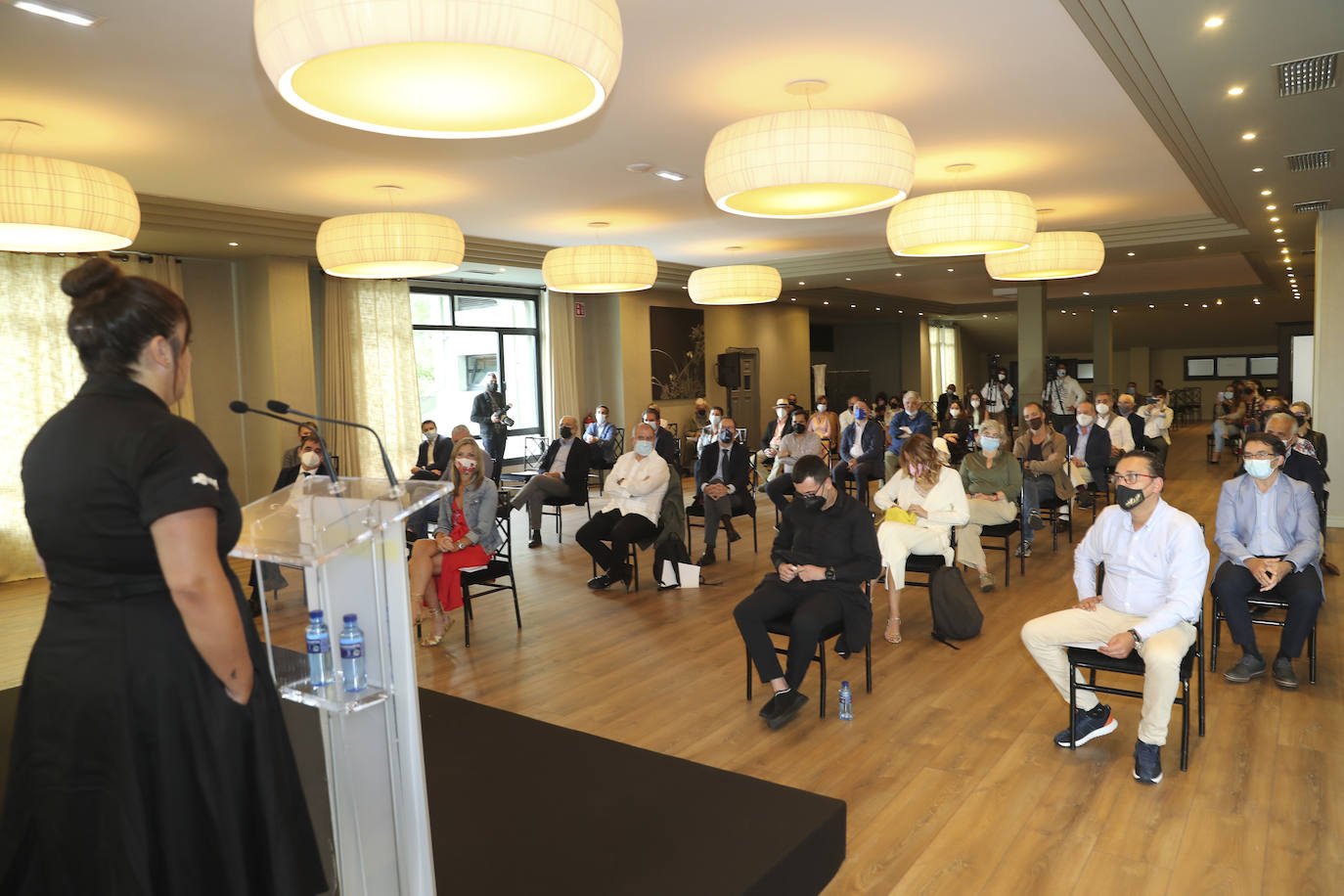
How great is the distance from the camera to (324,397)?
Result: 36.3 ft

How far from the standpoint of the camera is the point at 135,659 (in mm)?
1678

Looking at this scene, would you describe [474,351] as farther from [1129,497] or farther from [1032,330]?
[1129,497]

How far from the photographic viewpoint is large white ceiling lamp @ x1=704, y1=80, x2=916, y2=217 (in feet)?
13.9

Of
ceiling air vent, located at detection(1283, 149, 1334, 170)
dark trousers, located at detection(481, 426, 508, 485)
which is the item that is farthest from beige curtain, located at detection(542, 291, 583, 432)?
ceiling air vent, located at detection(1283, 149, 1334, 170)

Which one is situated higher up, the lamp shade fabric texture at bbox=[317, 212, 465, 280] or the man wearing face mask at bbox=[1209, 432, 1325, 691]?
the lamp shade fabric texture at bbox=[317, 212, 465, 280]

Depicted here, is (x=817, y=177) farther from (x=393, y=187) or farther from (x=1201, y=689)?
(x=393, y=187)

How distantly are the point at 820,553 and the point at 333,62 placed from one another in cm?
313

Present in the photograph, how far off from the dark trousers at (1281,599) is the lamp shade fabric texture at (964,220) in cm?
239

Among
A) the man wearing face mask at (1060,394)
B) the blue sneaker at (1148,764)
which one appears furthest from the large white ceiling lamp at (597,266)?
the man wearing face mask at (1060,394)

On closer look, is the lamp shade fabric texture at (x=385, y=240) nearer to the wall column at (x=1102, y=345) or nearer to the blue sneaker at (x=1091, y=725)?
the blue sneaker at (x=1091, y=725)

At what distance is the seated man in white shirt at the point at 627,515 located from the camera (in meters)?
7.12

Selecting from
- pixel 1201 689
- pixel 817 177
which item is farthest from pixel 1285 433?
pixel 817 177

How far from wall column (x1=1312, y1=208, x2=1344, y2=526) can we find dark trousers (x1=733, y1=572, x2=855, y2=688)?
7.27 metres

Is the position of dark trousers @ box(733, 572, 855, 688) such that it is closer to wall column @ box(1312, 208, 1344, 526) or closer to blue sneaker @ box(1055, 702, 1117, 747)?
blue sneaker @ box(1055, 702, 1117, 747)
